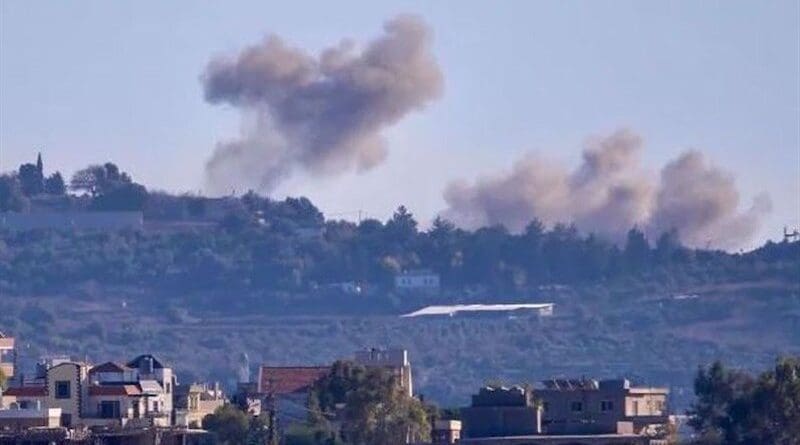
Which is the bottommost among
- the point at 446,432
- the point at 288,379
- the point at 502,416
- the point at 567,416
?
the point at 446,432

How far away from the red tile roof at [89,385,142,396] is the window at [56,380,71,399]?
617 mm

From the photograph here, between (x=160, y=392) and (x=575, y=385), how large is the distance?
19.5 metres

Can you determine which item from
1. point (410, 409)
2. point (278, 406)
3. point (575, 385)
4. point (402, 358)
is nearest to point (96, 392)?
point (410, 409)

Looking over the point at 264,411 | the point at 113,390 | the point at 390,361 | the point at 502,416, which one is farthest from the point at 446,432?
the point at 390,361

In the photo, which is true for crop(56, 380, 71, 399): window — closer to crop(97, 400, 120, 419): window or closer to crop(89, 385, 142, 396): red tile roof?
crop(89, 385, 142, 396): red tile roof

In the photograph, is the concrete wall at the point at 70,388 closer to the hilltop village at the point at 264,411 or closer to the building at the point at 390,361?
the hilltop village at the point at 264,411

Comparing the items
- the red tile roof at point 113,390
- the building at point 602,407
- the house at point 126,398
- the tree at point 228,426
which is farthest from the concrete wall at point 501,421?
the red tile roof at point 113,390

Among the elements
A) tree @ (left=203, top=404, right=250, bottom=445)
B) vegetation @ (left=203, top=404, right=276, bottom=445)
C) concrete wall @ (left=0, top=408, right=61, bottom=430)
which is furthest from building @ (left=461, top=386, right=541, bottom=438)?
concrete wall @ (left=0, top=408, right=61, bottom=430)

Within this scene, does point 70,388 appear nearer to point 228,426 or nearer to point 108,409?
point 108,409

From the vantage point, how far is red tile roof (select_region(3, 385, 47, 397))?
102 metres

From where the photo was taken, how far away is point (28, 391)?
102438 millimetres

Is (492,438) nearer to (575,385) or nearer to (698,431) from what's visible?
(698,431)

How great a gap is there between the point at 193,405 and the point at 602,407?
11763mm

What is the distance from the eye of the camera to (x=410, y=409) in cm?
10544
